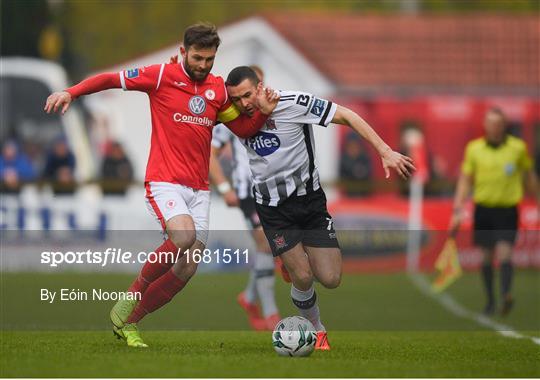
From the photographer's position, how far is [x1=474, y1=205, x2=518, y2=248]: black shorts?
1602cm

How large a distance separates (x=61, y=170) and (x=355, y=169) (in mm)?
5429

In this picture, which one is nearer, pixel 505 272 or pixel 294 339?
pixel 294 339

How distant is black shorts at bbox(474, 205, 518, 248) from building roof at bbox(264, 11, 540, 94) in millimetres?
13131

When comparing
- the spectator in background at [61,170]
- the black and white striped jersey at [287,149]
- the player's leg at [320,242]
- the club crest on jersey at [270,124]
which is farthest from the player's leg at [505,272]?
the spectator in background at [61,170]

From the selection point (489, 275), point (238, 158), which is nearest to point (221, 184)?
point (238, 158)

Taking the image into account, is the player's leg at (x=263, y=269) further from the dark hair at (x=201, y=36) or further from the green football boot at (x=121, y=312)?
the dark hair at (x=201, y=36)

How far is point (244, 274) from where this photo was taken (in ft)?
56.4

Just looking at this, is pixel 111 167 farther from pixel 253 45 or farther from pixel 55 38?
pixel 55 38

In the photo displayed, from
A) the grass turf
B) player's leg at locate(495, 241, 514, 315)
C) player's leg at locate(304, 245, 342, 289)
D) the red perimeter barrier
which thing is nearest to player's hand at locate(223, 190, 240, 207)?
the grass turf

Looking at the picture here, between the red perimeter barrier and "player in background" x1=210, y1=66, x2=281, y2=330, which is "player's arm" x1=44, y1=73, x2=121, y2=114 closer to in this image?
"player in background" x1=210, y1=66, x2=281, y2=330

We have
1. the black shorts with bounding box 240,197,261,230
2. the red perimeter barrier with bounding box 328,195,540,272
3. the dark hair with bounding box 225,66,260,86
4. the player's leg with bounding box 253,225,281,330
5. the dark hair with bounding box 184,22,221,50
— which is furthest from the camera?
the red perimeter barrier with bounding box 328,195,540,272

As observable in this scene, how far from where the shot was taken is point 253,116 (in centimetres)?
987

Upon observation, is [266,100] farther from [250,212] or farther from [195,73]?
[250,212]

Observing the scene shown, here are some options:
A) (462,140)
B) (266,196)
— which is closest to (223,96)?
(266,196)
